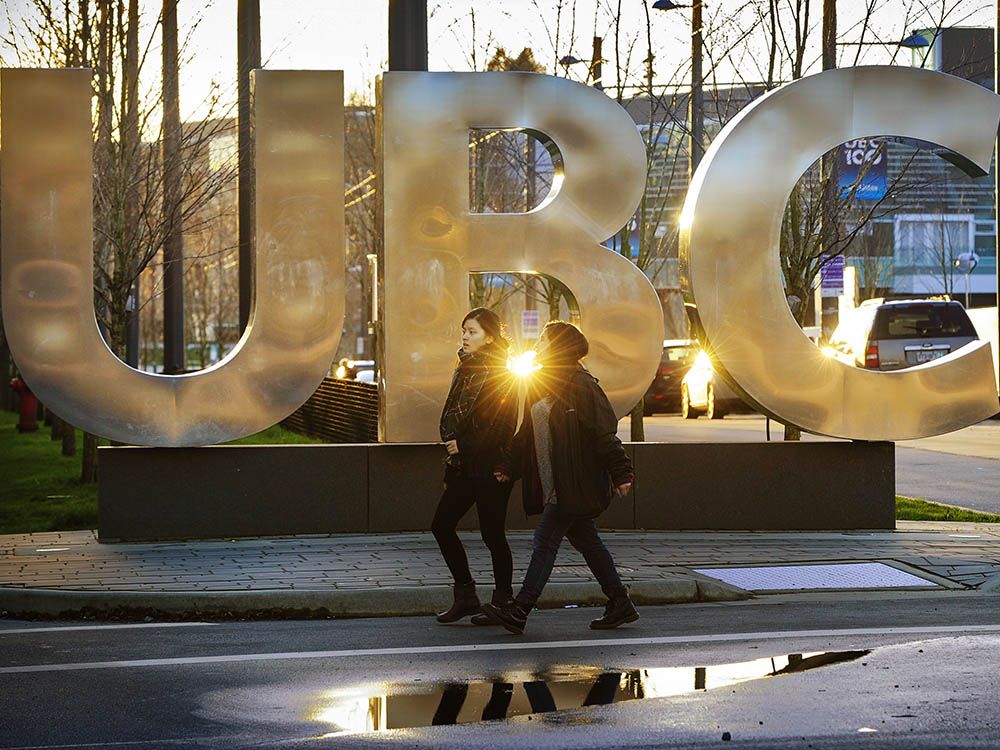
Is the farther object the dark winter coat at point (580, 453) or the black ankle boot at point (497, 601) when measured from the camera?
the black ankle boot at point (497, 601)

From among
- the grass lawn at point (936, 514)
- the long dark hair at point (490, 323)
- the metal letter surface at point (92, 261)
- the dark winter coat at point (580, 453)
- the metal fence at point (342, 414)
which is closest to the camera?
the dark winter coat at point (580, 453)

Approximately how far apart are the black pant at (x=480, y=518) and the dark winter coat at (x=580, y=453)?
23 cm

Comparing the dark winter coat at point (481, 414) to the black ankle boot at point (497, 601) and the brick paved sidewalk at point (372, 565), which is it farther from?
the brick paved sidewalk at point (372, 565)

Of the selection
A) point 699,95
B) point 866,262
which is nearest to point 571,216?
point 699,95

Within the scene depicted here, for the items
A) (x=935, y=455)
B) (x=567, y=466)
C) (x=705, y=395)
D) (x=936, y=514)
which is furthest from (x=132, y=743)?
(x=705, y=395)

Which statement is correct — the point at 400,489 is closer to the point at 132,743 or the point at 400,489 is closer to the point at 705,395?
the point at 132,743

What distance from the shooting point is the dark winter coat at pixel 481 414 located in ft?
28.8

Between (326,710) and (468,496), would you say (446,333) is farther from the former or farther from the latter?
(326,710)

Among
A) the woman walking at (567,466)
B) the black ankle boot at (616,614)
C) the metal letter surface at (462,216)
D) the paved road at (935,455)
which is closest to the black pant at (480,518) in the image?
the woman walking at (567,466)

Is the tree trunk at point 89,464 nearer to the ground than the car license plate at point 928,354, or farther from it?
nearer to the ground

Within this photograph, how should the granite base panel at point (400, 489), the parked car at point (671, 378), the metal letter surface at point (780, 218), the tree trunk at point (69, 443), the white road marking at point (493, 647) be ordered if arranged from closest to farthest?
the white road marking at point (493, 647) → the granite base panel at point (400, 489) → the metal letter surface at point (780, 218) → the tree trunk at point (69, 443) → the parked car at point (671, 378)

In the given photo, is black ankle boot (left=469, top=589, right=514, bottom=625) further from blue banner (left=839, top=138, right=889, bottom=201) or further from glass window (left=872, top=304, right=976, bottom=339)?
glass window (left=872, top=304, right=976, bottom=339)

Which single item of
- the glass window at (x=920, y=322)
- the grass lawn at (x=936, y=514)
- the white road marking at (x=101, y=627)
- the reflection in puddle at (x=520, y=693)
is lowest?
the grass lawn at (x=936, y=514)

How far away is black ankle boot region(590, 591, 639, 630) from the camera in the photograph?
28.2 feet
